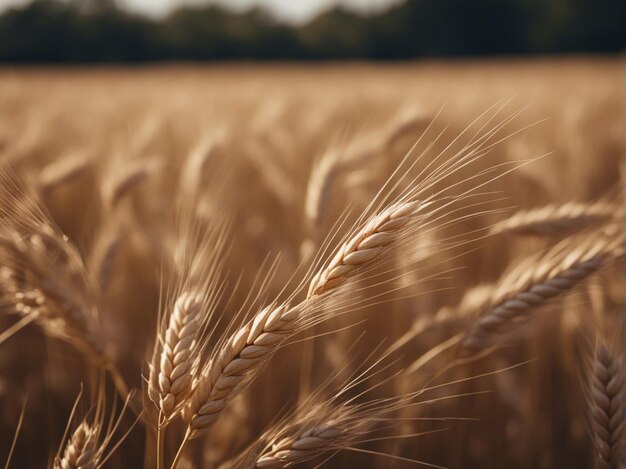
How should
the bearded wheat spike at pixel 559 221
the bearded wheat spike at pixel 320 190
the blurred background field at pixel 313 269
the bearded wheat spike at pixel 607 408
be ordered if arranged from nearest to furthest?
the bearded wheat spike at pixel 607 408, the blurred background field at pixel 313 269, the bearded wheat spike at pixel 559 221, the bearded wheat spike at pixel 320 190

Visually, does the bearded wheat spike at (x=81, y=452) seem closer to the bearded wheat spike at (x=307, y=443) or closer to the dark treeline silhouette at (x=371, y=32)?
the bearded wheat spike at (x=307, y=443)

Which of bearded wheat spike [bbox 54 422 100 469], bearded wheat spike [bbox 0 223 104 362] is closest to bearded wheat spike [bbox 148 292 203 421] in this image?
bearded wheat spike [bbox 54 422 100 469]

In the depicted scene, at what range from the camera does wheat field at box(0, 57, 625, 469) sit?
33.1 inches

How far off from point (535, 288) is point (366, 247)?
50cm

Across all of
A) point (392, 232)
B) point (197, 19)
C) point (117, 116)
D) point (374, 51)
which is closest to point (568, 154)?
point (392, 232)

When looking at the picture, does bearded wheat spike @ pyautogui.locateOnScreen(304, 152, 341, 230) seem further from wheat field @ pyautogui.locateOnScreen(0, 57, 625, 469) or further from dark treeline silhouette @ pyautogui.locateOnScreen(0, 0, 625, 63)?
dark treeline silhouette @ pyautogui.locateOnScreen(0, 0, 625, 63)

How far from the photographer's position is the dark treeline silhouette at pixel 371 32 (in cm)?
3112

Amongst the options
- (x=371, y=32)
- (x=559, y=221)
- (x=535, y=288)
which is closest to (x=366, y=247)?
(x=535, y=288)

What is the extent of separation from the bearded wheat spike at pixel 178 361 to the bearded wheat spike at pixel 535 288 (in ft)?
2.13

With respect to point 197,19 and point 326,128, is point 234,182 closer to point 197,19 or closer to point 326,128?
point 326,128

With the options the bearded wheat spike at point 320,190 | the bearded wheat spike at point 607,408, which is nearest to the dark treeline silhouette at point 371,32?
the bearded wheat spike at point 320,190

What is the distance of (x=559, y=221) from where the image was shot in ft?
4.59

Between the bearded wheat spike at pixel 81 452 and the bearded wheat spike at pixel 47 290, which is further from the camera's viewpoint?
the bearded wheat spike at pixel 47 290

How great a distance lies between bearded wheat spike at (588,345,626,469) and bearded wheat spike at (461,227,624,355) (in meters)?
0.16
